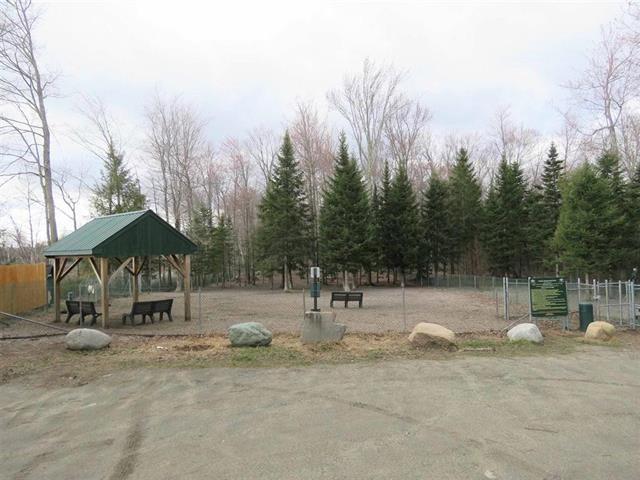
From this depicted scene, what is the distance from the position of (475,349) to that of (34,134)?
1179 inches

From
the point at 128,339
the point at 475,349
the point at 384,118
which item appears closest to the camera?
the point at 475,349

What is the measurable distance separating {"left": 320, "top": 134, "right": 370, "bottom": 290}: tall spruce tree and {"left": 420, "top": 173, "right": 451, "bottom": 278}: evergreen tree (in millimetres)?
9289

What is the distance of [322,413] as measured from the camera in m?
6.25

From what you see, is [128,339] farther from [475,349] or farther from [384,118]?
[384,118]

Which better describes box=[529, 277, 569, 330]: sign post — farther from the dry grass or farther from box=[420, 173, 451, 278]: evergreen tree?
box=[420, 173, 451, 278]: evergreen tree

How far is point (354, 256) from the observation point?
132ft

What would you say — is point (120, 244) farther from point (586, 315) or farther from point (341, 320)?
point (586, 315)

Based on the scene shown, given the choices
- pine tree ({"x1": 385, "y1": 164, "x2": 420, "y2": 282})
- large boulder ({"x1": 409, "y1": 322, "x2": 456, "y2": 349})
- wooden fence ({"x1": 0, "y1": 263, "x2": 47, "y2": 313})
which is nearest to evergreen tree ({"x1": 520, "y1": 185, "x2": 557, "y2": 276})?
pine tree ({"x1": 385, "y1": 164, "x2": 420, "y2": 282})

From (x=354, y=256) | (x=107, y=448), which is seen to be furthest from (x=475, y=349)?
(x=354, y=256)

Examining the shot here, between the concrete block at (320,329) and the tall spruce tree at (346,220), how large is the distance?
93.9 ft

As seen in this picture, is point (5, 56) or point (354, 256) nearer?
point (5, 56)

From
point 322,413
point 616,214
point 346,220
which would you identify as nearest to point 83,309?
point 322,413

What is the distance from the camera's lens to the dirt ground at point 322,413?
4625mm

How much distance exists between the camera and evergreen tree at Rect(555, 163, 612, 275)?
31.1 m
